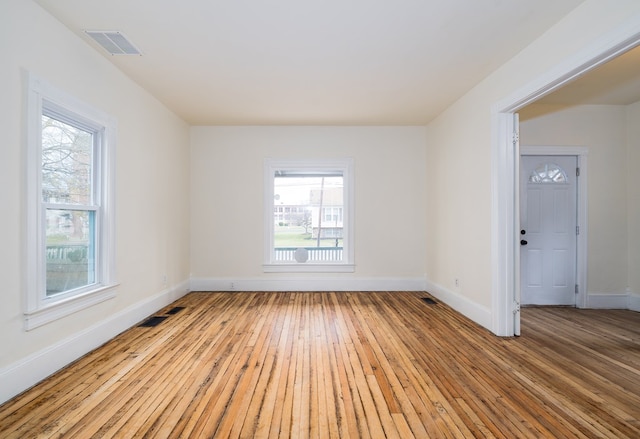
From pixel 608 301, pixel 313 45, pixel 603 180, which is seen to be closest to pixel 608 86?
pixel 603 180

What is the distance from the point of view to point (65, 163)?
111 inches

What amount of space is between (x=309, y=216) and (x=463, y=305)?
9.20 ft

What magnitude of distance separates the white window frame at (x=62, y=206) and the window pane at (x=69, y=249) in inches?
2.5

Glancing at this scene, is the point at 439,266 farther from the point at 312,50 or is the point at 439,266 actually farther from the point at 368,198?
the point at 312,50

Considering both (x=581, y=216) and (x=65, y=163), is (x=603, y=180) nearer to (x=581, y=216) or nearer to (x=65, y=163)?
(x=581, y=216)

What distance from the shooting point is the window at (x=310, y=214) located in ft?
18.1

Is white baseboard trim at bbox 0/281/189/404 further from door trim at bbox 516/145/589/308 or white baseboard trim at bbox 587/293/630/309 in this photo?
white baseboard trim at bbox 587/293/630/309

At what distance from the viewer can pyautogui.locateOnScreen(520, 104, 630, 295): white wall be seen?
448cm

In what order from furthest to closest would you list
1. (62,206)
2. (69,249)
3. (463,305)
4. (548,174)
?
(548,174) → (463,305) → (69,249) → (62,206)

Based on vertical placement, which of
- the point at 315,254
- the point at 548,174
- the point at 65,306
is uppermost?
the point at 548,174

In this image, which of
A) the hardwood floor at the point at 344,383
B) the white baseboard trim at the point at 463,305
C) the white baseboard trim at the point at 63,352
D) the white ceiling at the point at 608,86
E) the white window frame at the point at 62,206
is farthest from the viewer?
the white baseboard trim at the point at 463,305

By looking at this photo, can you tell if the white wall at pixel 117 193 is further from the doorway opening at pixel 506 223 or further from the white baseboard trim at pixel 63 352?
the doorway opening at pixel 506 223

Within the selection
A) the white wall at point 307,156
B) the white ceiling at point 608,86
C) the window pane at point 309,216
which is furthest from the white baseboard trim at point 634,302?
the window pane at point 309,216

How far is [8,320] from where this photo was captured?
2.15 m
